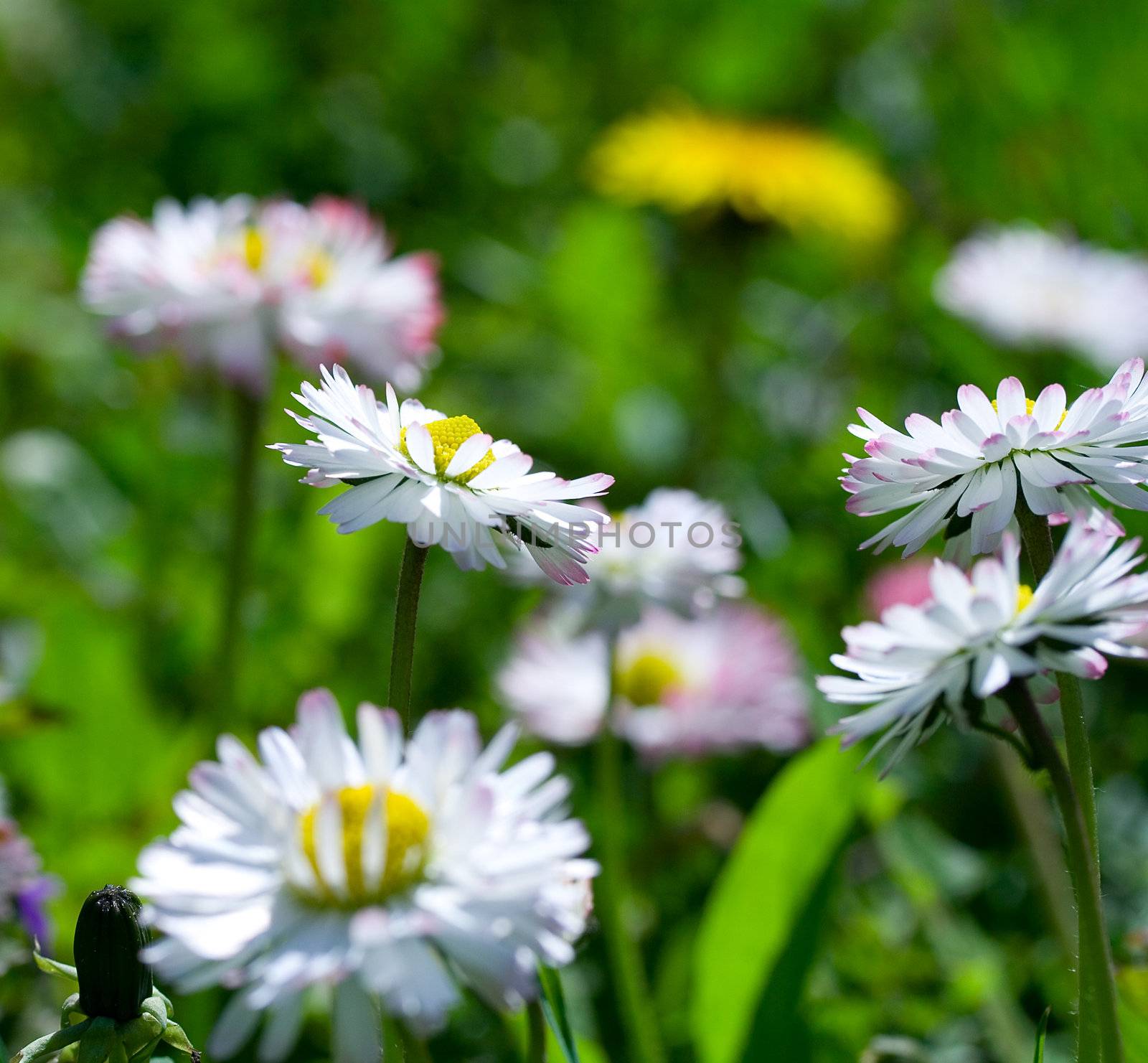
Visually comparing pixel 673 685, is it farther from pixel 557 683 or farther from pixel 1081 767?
pixel 1081 767

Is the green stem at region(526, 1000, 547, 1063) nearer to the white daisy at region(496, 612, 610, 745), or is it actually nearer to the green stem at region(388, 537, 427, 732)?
the green stem at region(388, 537, 427, 732)

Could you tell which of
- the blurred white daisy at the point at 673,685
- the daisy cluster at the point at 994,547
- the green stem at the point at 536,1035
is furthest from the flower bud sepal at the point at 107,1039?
the blurred white daisy at the point at 673,685

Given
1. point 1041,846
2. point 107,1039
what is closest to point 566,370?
point 1041,846

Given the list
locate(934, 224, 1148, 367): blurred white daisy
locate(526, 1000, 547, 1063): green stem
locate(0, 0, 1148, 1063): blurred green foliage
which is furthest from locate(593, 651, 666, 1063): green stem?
locate(934, 224, 1148, 367): blurred white daisy

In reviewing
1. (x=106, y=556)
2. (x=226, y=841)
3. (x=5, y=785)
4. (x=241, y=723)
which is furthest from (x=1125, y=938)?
(x=106, y=556)

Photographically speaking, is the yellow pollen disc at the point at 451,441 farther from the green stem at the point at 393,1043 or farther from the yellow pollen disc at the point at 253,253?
the yellow pollen disc at the point at 253,253

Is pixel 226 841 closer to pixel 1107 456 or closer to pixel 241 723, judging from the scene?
pixel 1107 456
